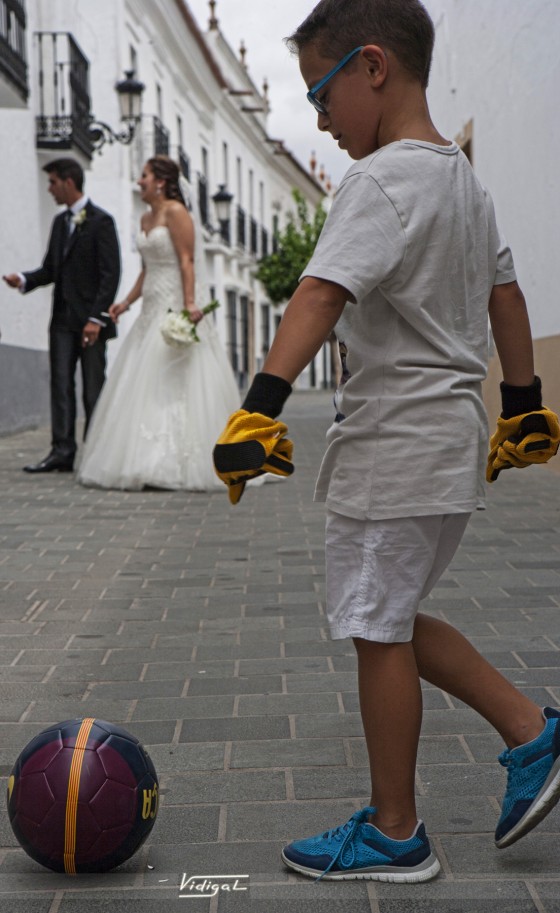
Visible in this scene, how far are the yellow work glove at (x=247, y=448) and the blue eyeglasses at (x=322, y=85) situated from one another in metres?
0.65

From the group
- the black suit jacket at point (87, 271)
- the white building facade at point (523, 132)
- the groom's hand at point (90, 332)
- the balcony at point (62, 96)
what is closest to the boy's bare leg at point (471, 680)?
the groom's hand at point (90, 332)

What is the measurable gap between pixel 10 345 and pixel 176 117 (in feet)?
52.3

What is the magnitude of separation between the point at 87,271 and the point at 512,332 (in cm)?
714

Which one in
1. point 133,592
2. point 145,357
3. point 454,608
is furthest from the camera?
point 145,357

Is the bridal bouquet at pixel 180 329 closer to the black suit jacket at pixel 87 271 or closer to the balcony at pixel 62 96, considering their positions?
the black suit jacket at pixel 87 271

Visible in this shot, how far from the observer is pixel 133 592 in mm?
5273

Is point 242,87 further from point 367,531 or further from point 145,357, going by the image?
point 367,531

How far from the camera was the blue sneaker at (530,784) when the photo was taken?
241 centimetres

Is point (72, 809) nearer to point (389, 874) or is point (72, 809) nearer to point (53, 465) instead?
point (389, 874)

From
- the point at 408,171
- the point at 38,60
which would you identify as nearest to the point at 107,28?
the point at 38,60

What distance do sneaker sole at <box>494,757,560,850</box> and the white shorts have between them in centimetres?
40

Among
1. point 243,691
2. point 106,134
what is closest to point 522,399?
point 243,691

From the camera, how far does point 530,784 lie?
2453mm

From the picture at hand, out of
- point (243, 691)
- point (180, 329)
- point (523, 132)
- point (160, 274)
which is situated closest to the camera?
point (243, 691)
